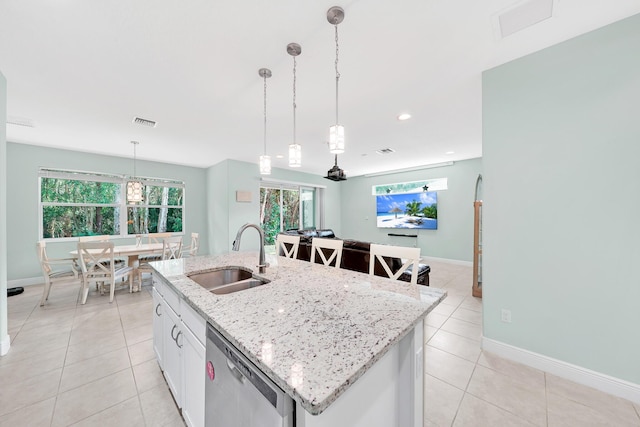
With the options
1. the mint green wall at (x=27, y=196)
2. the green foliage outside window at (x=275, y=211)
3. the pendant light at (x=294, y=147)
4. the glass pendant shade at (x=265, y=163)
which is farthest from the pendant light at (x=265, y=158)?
the mint green wall at (x=27, y=196)

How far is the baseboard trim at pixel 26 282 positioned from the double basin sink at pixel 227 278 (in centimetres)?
478

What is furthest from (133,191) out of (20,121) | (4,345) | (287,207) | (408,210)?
(408,210)

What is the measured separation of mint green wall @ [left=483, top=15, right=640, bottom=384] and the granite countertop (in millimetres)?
1259

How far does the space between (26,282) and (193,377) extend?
529 centimetres

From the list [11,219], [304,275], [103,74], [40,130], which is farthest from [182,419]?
[11,219]

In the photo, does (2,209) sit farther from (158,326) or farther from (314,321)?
(314,321)

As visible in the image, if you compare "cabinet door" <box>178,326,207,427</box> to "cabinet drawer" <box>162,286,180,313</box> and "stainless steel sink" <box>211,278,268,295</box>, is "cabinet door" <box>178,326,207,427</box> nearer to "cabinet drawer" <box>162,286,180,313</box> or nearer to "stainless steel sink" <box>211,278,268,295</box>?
"cabinet drawer" <box>162,286,180,313</box>

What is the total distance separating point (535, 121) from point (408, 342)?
6.92 feet

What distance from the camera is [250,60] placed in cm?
195

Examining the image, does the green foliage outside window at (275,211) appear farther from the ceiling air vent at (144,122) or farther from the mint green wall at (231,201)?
the ceiling air vent at (144,122)

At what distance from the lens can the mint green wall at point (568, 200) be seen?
1.61m

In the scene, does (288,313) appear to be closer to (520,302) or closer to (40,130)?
(520,302)

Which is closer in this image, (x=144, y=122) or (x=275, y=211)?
(x=144, y=122)

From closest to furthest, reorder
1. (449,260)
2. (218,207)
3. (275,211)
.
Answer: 1. (218,207)
2. (449,260)
3. (275,211)
